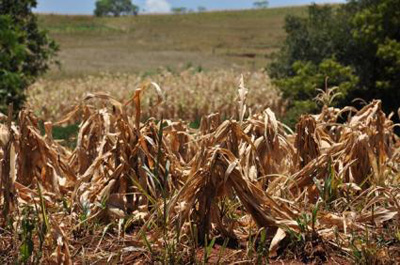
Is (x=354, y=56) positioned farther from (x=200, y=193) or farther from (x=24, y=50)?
(x=200, y=193)

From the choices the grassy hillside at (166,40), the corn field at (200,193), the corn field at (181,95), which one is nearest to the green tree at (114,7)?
the grassy hillside at (166,40)

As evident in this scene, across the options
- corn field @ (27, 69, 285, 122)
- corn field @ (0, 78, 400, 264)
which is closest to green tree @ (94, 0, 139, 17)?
corn field @ (27, 69, 285, 122)

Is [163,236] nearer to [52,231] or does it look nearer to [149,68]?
[52,231]

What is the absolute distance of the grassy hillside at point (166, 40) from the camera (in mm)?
45094

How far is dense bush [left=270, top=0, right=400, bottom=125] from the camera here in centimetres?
1599

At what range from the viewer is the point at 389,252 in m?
2.25

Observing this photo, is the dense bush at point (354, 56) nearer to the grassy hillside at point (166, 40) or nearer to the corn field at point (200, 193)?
the corn field at point (200, 193)

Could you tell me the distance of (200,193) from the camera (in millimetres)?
2402

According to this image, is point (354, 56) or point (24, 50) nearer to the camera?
point (24, 50)

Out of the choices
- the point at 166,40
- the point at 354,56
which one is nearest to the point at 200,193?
the point at 354,56

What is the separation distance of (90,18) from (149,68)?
47.8m

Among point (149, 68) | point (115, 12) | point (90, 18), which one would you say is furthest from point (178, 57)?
point (115, 12)

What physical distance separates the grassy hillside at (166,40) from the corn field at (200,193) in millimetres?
Result: 32264

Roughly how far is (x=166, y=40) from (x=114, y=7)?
7050 centimetres
